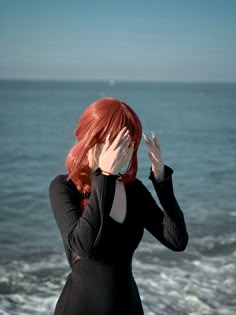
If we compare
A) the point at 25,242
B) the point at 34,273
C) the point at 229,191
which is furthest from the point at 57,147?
the point at 34,273

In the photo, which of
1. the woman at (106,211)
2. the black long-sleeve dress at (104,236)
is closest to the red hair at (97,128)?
the woman at (106,211)

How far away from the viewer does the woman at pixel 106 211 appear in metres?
2.29

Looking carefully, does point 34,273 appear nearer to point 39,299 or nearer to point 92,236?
point 39,299

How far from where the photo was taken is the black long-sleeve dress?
90.0 inches

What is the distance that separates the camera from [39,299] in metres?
6.85

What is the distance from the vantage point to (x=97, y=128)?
92.2 inches

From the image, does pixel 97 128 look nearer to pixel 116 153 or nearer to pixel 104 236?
pixel 116 153

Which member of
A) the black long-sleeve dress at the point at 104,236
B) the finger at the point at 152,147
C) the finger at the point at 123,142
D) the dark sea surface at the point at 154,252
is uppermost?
the finger at the point at 123,142

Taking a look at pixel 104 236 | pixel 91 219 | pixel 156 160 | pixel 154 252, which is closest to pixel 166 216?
pixel 156 160

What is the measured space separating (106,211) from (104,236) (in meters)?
0.16

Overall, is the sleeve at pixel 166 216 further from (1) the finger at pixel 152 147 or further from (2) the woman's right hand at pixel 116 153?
(2) the woman's right hand at pixel 116 153

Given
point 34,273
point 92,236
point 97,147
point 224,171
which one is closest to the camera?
point 92,236

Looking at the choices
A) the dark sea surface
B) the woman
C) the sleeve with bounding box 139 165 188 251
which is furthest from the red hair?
the dark sea surface

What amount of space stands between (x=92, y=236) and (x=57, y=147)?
83.9ft
